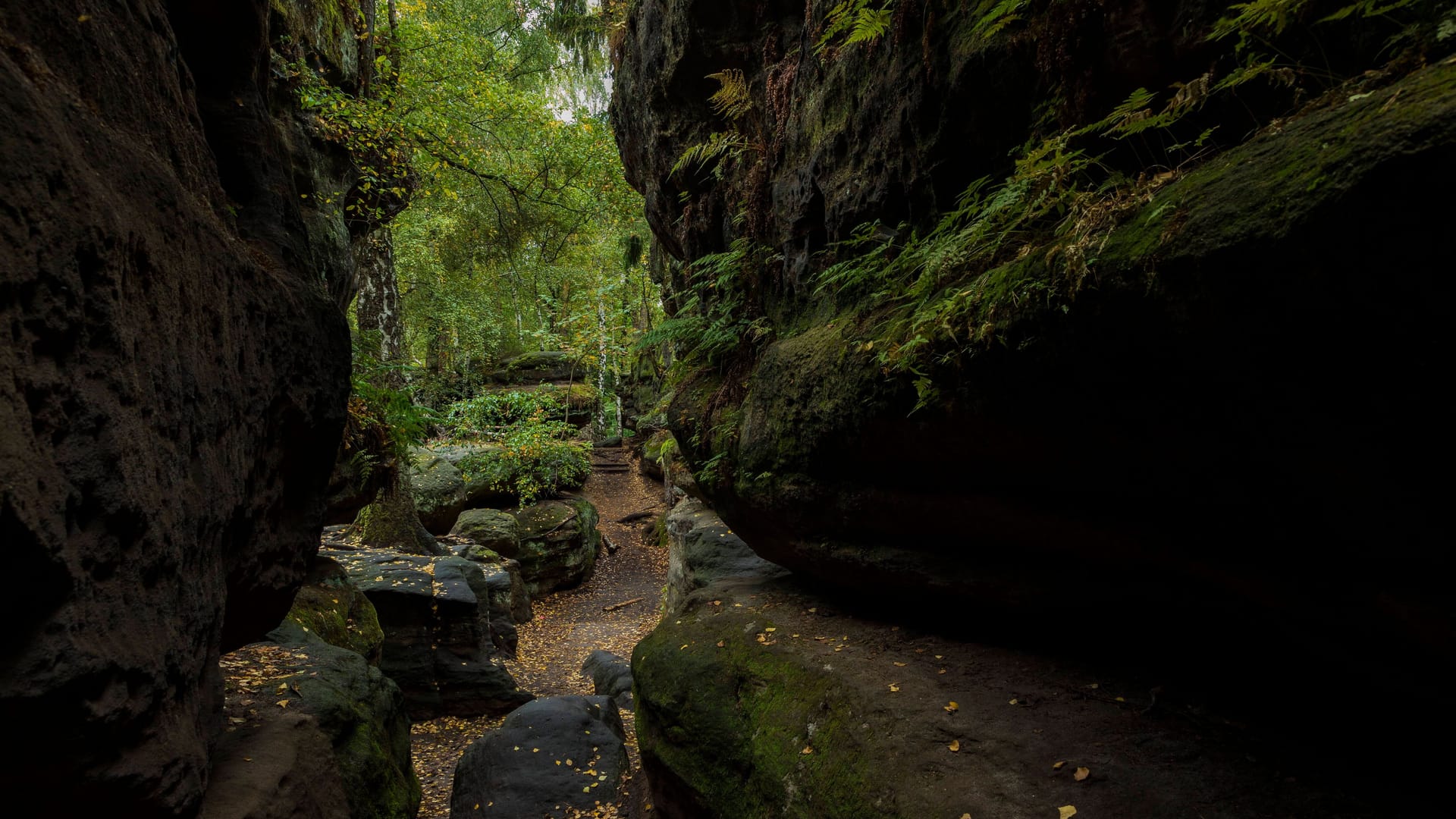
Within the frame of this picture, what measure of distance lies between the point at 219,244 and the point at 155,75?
0.82 metres

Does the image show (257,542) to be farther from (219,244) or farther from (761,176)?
(761,176)

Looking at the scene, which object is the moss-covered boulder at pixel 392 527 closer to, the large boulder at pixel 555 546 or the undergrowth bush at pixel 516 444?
the large boulder at pixel 555 546

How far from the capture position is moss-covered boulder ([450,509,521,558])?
51.8ft

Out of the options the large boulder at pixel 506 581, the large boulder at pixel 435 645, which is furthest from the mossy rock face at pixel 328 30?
the large boulder at pixel 506 581

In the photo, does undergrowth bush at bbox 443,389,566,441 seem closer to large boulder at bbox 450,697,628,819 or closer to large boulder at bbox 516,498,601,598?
large boulder at bbox 516,498,601,598

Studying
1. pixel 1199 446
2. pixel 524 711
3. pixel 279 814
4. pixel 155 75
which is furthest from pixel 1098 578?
pixel 524 711

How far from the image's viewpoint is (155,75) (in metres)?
3.06

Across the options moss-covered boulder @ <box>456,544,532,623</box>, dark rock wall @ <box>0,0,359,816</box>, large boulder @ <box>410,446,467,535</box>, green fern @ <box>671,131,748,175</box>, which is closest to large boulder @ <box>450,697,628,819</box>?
dark rock wall @ <box>0,0,359,816</box>

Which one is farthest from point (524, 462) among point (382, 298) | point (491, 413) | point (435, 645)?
point (435, 645)

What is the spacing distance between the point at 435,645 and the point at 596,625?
540cm

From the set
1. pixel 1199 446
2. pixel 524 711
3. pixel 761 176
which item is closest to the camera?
pixel 1199 446

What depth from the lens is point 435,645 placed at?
370 inches

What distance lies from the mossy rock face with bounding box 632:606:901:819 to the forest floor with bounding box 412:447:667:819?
1.76 m

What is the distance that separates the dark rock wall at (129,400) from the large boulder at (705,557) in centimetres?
485
